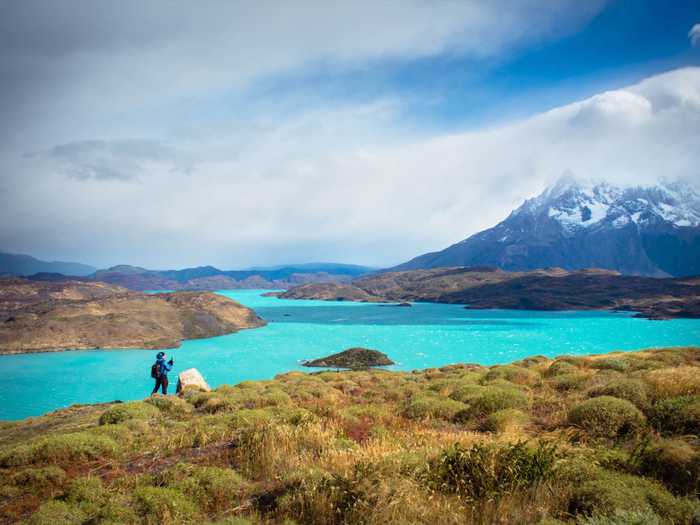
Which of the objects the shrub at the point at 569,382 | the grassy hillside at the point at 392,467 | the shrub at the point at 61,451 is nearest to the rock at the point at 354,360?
the shrub at the point at 569,382

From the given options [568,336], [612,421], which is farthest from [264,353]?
[612,421]

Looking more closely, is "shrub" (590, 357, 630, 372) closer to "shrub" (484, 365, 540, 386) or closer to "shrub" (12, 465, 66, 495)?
"shrub" (484, 365, 540, 386)

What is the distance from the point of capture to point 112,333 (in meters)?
147

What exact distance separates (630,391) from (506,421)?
449 cm

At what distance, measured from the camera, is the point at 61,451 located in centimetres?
1170

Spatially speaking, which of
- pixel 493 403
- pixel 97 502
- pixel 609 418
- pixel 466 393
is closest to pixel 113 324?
pixel 466 393

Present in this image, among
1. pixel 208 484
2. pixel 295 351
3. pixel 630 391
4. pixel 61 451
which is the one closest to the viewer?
pixel 208 484

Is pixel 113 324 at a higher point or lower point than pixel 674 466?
lower

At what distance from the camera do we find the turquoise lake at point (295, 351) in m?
85.8

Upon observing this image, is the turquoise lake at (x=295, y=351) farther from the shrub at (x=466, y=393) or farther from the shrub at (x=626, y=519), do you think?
the shrub at (x=626, y=519)

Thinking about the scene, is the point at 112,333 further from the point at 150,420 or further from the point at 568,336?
the point at 568,336

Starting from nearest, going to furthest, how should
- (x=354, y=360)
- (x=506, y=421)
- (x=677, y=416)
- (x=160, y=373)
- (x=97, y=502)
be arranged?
(x=97, y=502), (x=677, y=416), (x=506, y=421), (x=160, y=373), (x=354, y=360)

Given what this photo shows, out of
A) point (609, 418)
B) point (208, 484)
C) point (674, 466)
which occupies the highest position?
point (674, 466)

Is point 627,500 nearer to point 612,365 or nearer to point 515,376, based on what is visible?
point 515,376
